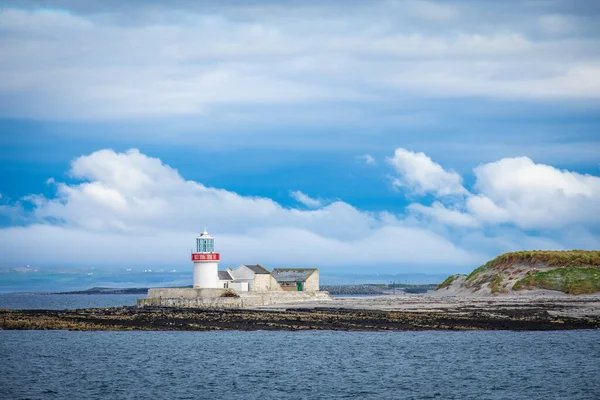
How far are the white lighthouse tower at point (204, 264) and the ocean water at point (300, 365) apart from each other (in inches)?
736

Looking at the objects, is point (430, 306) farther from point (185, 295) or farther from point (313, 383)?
point (313, 383)

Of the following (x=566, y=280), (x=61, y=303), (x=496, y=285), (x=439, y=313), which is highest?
(x=566, y=280)

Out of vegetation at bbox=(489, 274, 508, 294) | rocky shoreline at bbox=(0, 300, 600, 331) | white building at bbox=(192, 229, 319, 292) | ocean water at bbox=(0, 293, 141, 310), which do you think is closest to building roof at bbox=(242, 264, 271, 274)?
white building at bbox=(192, 229, 319, 292)

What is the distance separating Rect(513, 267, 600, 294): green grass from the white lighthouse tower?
29604 mm

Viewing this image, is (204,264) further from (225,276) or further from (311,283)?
(311,283)

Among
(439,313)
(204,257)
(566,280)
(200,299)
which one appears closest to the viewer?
(439,313)

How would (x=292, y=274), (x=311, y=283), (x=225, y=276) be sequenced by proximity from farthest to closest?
1. (x=292, y=274)
2. (x=311, y=283)
3. (x=225, y=276)

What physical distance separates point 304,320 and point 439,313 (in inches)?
418

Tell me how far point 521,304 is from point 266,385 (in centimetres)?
3784

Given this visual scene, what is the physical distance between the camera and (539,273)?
276 ft

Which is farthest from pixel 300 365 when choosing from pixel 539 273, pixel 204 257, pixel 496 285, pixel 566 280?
pixel 539 273

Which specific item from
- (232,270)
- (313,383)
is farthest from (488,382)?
(232,270)

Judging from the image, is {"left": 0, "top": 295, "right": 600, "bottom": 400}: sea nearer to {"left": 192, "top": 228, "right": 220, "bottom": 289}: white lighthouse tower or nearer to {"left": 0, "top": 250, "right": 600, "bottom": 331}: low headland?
{"left": 0, "top": 250, "right": 600, "bottom": 331}: low headland

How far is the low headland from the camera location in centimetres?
5581
